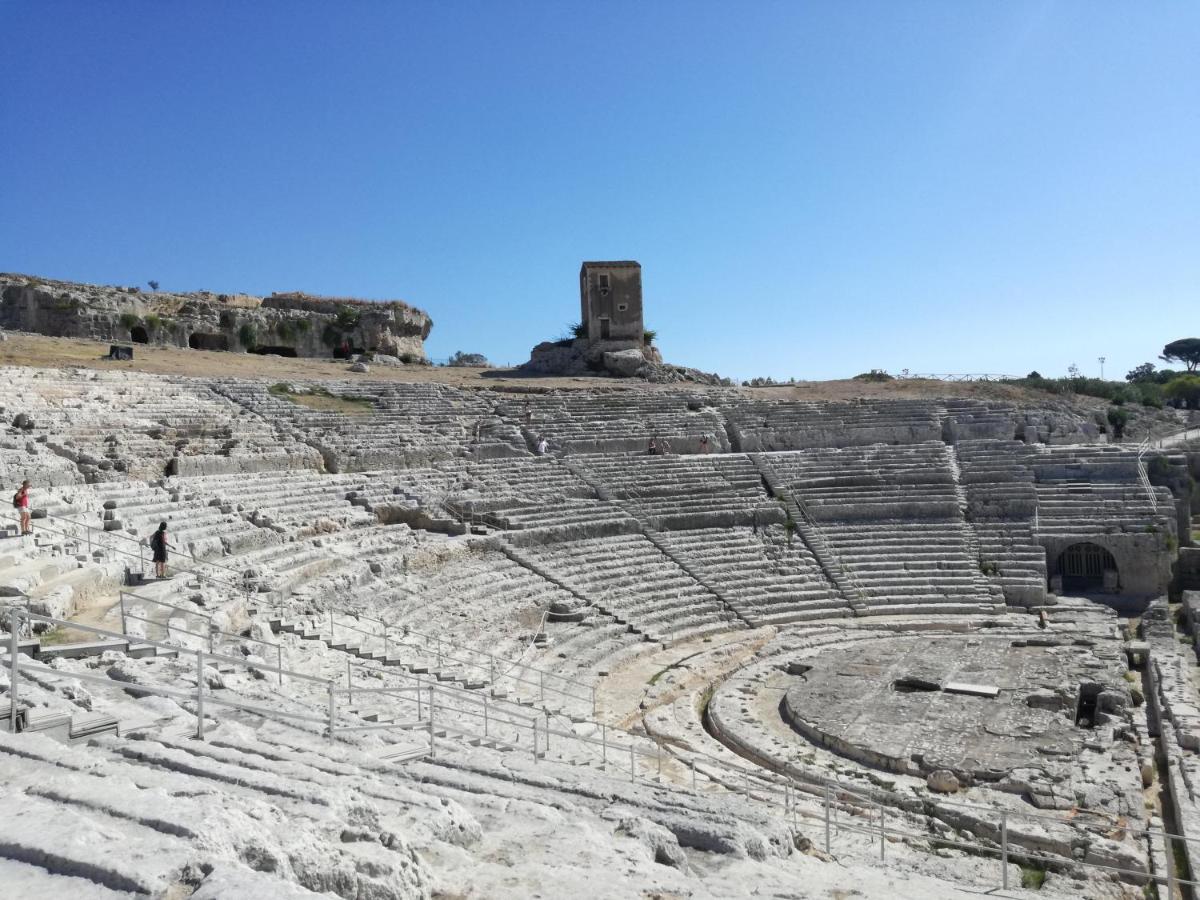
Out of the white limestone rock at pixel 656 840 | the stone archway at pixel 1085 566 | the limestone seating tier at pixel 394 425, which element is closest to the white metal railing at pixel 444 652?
the white limestone rock at pixel 656 840

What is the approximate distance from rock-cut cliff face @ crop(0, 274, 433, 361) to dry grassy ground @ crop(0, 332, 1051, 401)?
96.9 inches

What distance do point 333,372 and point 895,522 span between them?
18295 mm

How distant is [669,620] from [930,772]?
678 centimetres

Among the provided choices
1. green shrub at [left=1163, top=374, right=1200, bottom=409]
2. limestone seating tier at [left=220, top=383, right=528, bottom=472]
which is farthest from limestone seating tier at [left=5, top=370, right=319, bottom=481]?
green shrub at [left=1163, top=374, right=1200, bottom=409]

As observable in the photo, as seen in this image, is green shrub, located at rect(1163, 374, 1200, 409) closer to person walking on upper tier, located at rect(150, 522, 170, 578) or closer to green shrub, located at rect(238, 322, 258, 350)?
green shrub, located at rect(238, 322, 258, 350)

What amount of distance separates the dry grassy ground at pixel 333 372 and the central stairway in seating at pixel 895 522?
6.87m

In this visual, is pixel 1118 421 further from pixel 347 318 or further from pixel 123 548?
pixel 347 318

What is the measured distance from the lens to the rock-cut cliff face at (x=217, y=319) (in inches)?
1211

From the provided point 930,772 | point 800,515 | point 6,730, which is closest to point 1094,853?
point 930,772

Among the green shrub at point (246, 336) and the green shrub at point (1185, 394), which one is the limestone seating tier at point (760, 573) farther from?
the green shrub at point (1185, 394)

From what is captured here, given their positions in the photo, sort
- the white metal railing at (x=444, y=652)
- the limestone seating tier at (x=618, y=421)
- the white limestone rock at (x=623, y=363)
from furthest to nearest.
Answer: the white limestone rock at (x=623, y=363), the limestone seating tier at (x=618, y=421), the white metal railing at (x=444, y=652)

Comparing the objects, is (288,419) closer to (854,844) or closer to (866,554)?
(866,554)

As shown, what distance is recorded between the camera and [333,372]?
96.1 feet

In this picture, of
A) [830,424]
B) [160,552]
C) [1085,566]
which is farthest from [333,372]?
[1085,566]
